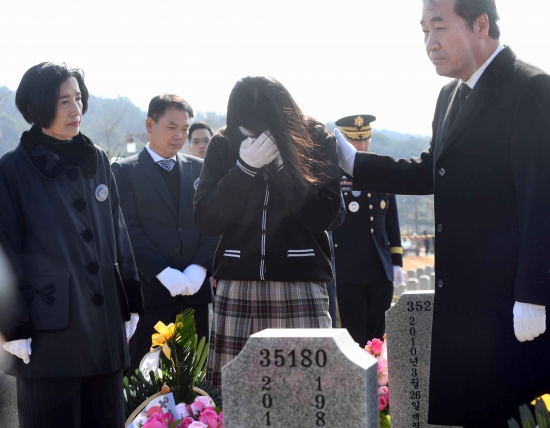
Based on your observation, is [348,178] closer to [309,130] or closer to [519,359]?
[309,130]

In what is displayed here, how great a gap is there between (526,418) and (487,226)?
761mm

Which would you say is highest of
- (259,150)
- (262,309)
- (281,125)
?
(281,125)

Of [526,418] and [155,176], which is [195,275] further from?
[526,418]

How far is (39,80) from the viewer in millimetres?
3348

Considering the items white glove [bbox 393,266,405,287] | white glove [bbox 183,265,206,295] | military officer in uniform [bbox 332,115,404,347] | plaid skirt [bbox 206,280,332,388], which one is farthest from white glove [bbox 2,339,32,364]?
white glove [bbox 393,266,405,287]

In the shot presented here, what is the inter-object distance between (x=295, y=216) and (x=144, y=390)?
138 centimetres

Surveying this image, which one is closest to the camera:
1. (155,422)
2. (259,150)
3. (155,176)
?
(155,422)

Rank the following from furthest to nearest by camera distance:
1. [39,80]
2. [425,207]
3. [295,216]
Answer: [425,207] → [295,216] → [39,80]

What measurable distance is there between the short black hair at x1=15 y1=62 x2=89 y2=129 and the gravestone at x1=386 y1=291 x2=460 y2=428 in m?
2.37

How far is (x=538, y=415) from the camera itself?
268cm

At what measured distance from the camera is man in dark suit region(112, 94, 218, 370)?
16.6 ft

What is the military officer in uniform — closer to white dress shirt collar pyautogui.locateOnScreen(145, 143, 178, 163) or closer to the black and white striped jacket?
white dress shirt collar pyautogui.locateOnScreen(145, 143, 178, 163)

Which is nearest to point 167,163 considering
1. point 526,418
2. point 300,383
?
point 300,383

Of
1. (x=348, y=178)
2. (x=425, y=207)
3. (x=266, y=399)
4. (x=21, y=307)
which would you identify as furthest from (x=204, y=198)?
(x=425, y=207)
